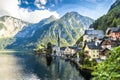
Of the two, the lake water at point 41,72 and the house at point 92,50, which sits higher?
the house at point 92,50

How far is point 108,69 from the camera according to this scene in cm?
2167

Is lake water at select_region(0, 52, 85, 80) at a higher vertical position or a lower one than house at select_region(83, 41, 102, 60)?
lower

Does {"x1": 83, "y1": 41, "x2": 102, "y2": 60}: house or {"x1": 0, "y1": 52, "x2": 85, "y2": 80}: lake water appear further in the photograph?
{"x1": 83, "y1": 41, "x2": 102, "y2": 60}: house

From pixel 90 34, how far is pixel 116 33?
34671 mm

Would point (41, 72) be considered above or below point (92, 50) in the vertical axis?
below

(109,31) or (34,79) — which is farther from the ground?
(109,31)

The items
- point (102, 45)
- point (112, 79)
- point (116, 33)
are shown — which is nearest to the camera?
point (112, 79)

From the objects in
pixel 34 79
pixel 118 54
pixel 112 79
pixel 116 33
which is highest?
pixel 116 33

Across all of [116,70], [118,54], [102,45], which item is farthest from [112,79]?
[102,45]

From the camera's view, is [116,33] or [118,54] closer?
[118,54]

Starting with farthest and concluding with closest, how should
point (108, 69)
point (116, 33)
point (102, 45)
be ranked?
1. point (116, 33)
2. point (102, 45)
3. point (108, 69)

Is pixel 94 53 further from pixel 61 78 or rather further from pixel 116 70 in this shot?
pixel 116 70

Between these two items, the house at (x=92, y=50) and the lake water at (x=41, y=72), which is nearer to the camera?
the lake water at (x=41, y=72)

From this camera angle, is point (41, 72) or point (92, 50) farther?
point (92, 50)
